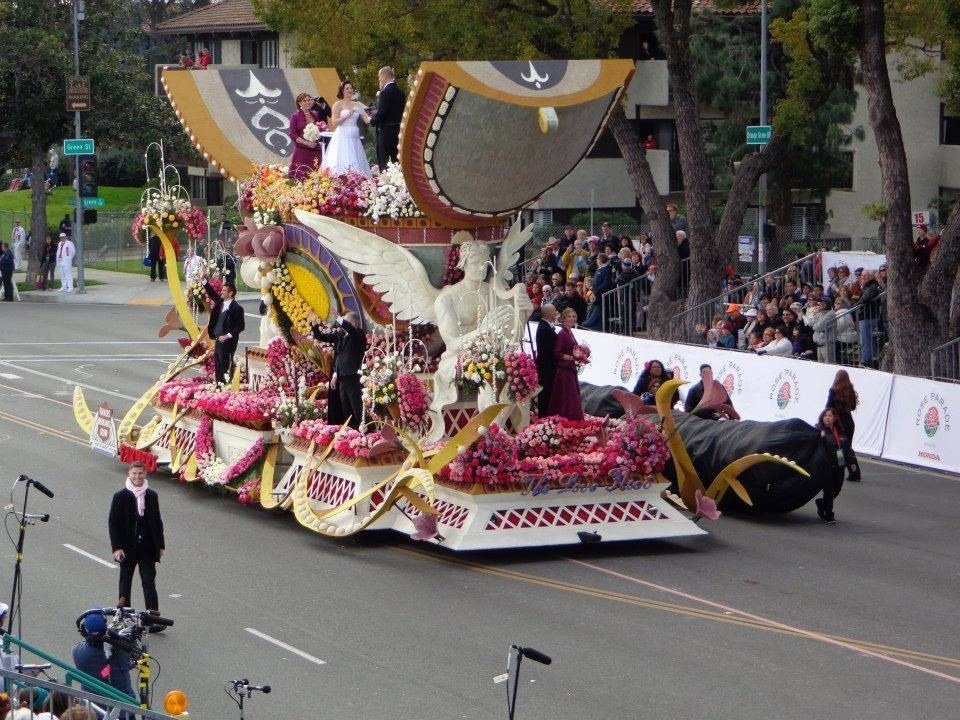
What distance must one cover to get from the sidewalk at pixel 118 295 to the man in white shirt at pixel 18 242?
500cm

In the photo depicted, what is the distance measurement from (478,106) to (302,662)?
18.2ft

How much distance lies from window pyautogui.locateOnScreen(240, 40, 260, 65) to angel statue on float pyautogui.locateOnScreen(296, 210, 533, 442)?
47923 millimetres

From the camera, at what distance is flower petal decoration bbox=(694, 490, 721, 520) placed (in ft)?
54.8

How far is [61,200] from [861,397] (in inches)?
1930

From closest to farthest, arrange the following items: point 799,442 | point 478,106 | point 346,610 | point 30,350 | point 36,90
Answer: point 346,610
point 478,106
point 799,442
point 30,350
point 36,90

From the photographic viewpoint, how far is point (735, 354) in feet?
79.7

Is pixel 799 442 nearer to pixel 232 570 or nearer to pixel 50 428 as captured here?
pixel 232 570

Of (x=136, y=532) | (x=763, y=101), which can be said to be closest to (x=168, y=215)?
(x=136, y=532)

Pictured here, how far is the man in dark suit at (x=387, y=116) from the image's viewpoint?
739 inches

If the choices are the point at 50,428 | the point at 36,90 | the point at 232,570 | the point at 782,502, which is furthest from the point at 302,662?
the point at 36,90

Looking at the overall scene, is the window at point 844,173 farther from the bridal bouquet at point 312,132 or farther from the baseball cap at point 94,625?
the baseball cap at point 94,625

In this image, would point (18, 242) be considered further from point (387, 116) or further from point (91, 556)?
point (91, 556)

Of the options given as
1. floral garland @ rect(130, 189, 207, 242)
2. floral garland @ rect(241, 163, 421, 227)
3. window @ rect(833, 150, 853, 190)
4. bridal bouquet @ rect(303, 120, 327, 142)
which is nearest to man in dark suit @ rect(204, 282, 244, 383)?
floral garland @ rect(130, 189, 207, 242)

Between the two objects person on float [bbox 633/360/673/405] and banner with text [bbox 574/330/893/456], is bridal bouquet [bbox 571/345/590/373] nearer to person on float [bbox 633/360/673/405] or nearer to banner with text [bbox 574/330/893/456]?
person on float [bbox 633/360/673/405]
